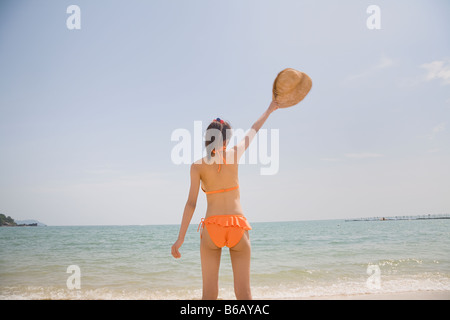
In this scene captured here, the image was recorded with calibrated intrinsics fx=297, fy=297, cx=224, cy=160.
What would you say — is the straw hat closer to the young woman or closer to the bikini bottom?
the young woman

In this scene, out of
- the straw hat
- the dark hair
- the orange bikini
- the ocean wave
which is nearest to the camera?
the orange bikini

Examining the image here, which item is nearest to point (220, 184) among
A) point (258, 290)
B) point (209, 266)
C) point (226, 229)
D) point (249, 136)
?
point (226, 229)

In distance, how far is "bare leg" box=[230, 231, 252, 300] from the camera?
7.02 feet

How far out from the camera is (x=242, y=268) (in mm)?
2152

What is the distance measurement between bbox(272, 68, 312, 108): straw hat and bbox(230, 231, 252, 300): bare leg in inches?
46.6

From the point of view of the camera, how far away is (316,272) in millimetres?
9203

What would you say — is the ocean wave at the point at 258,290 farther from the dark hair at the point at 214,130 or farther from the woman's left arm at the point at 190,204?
the dark hair at the point at 214,130

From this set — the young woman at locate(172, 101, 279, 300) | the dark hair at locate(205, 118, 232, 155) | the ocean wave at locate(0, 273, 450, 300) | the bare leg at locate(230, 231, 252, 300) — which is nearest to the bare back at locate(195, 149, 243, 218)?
the young woman at locate(172, 101, 279, 300)

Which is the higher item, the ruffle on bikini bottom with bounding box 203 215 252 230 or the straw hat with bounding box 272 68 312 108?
the straw hat with bounding box 272 68 312 108

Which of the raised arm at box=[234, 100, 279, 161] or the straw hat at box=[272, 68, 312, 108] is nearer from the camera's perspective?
the raised arm at box=[234, 100, 279, 161]

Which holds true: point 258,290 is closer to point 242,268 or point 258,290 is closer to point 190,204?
point 242,268

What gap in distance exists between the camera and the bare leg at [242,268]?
214 cm
